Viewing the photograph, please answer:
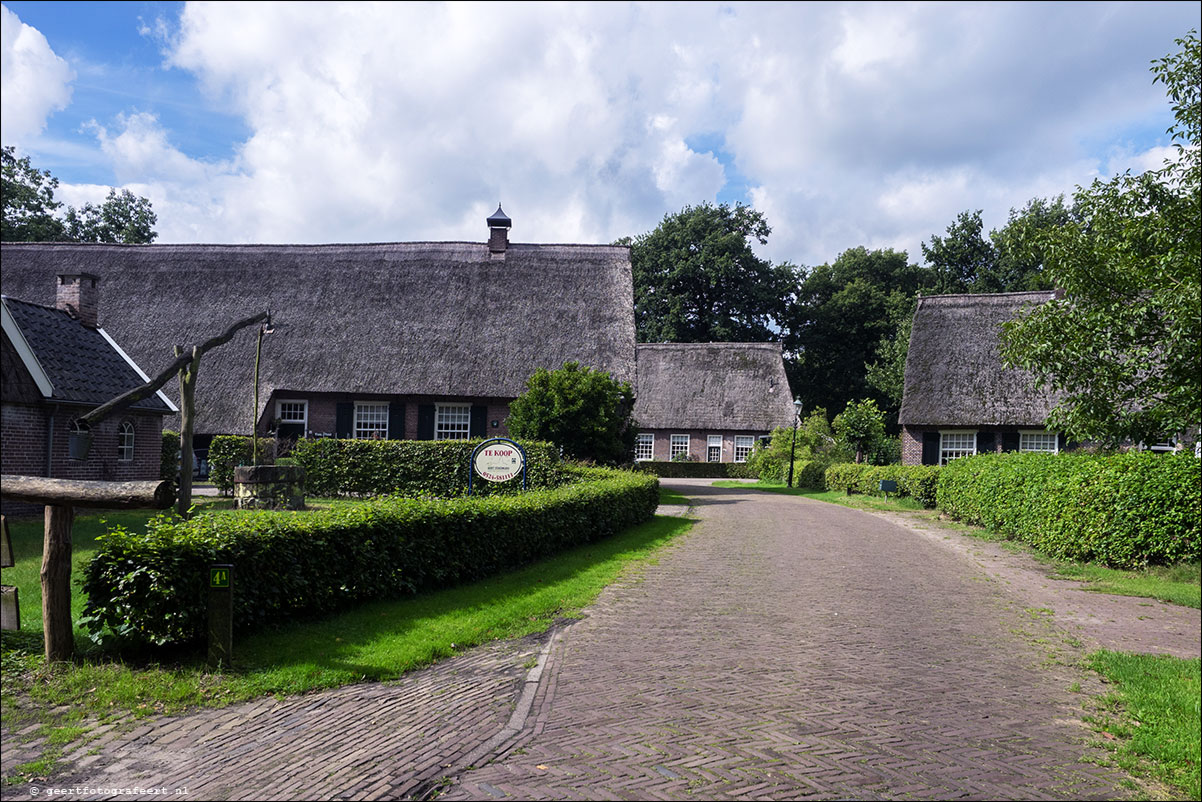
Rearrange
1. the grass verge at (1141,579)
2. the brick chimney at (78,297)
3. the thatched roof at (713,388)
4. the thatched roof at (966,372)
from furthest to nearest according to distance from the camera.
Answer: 1. the thatched roof at (713,388)
2. the thatched roof at (966,372)
3. the brick chimney at (78,297)
4. the grass verge at (1141,579)

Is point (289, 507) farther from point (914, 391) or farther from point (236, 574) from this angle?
point (914, 391)

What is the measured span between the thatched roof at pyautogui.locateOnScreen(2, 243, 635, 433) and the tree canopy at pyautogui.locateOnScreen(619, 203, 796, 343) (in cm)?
2623

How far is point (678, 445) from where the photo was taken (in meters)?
46.6

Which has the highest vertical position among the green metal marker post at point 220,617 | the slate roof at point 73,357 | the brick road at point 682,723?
the slate roof at point 73,357

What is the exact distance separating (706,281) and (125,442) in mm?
44308

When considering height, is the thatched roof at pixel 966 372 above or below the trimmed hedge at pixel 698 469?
above

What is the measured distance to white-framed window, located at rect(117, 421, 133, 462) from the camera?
61.7 feet

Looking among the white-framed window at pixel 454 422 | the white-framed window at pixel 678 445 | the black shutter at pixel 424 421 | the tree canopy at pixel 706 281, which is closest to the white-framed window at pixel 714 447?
the white-framed window at pixel 678 445

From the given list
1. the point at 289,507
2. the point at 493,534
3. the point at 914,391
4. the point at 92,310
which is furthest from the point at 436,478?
the point at 914,391

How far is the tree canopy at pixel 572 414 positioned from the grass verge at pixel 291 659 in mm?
11796

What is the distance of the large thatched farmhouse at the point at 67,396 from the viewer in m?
13.8

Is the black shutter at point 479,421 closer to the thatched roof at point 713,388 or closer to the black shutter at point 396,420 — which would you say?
the black shutter at point 396,420

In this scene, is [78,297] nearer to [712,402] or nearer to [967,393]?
[967,393]

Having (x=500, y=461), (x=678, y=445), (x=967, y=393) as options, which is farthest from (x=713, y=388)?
(x=500, y=461)
